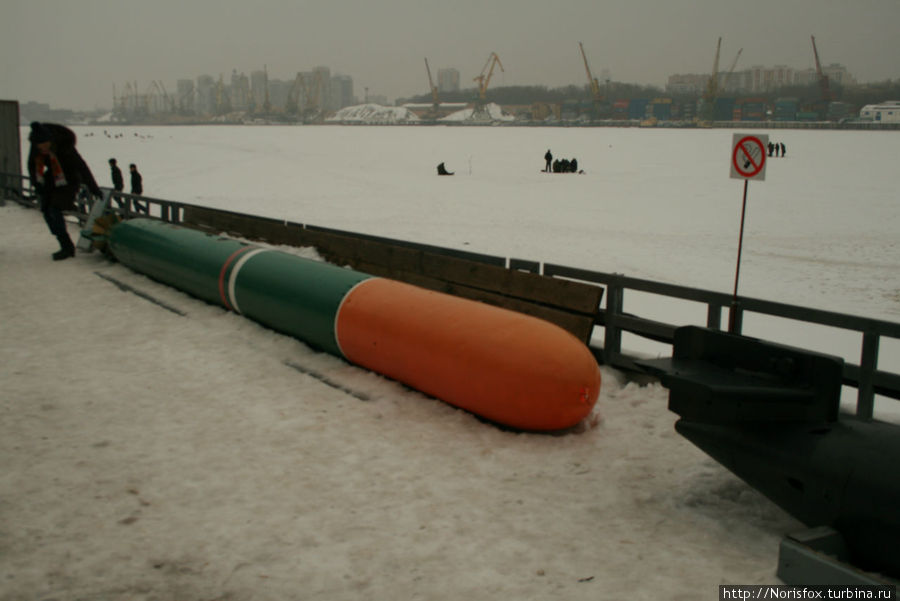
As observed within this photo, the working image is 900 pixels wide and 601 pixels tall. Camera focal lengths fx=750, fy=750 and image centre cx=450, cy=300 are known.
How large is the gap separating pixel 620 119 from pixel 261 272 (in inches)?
7723

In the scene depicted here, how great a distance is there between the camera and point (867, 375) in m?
4.76

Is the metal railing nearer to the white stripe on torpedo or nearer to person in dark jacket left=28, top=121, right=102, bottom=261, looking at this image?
the white stripe on torpedo

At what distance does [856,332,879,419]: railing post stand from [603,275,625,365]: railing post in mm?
2045

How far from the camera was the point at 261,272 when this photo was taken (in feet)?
26.6

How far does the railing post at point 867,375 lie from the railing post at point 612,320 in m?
2.05

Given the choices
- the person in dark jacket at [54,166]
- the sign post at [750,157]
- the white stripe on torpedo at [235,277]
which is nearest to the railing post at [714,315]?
the sign post at [750,157]

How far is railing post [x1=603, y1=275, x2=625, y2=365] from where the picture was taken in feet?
21.3

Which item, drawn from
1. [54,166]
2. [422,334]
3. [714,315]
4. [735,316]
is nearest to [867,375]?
[735,316]

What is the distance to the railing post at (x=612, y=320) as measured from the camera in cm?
649

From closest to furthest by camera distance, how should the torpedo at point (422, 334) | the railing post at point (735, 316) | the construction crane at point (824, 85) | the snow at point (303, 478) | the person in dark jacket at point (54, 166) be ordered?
the snow at point (303, 478) < the torpedo at point (422, 334) < the railing post at point (735, 316) < the person in dark jacket at point (54, 166) < the construction crane at point (824, 85)

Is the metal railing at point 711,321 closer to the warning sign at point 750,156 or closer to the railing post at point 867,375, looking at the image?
the railing post at point 867,375

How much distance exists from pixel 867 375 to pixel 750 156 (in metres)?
2.24

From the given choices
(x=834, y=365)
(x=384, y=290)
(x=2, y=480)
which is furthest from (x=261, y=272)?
(x=834, y=365)

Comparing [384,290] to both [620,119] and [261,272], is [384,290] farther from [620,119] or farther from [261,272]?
[620,119]
